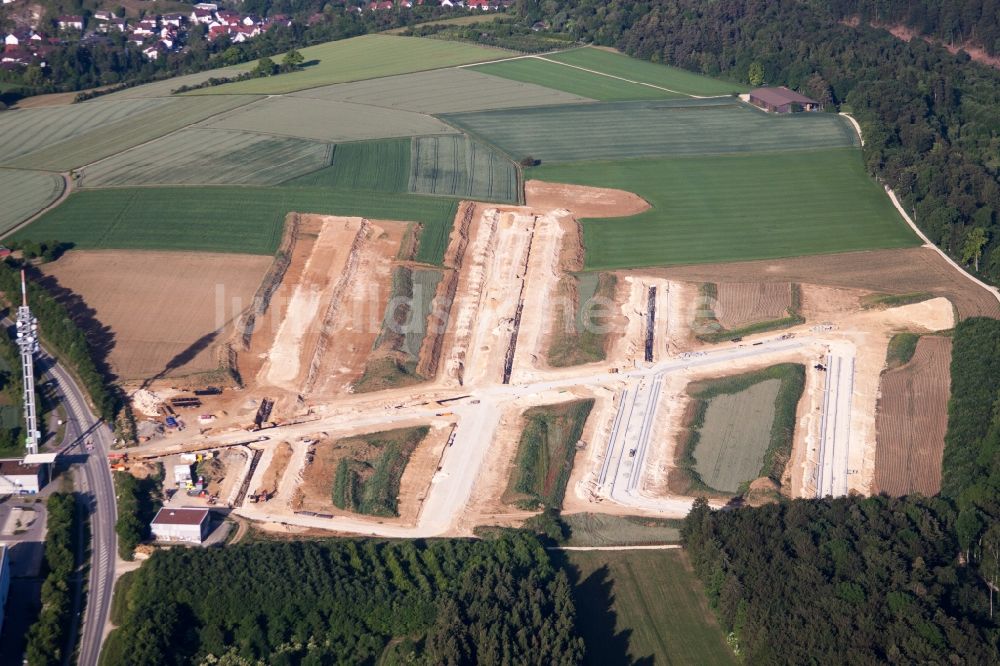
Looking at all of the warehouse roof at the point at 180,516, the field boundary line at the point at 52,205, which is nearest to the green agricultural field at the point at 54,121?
the field boundary line at the point at 52,205

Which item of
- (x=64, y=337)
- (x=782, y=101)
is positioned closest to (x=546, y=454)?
(x=64, y=337)

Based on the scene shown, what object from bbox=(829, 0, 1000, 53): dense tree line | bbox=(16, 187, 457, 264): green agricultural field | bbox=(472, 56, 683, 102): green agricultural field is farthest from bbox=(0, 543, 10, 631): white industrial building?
bbox=(829, 0, 1000, 53): dense tree line

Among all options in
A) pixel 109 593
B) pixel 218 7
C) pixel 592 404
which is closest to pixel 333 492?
pixel 109 593

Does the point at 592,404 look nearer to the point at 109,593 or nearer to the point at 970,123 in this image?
the point at 109,593

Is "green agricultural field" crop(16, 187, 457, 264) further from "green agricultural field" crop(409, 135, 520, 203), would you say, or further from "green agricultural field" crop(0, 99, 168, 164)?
"green agricultural field" crop(0, 99, 168, 164)

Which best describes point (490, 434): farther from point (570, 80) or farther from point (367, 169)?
point (570, 80)

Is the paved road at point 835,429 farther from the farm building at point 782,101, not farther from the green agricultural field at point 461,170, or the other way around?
the farm building at point 782,101

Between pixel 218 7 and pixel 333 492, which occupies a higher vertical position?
pixel 218 7
